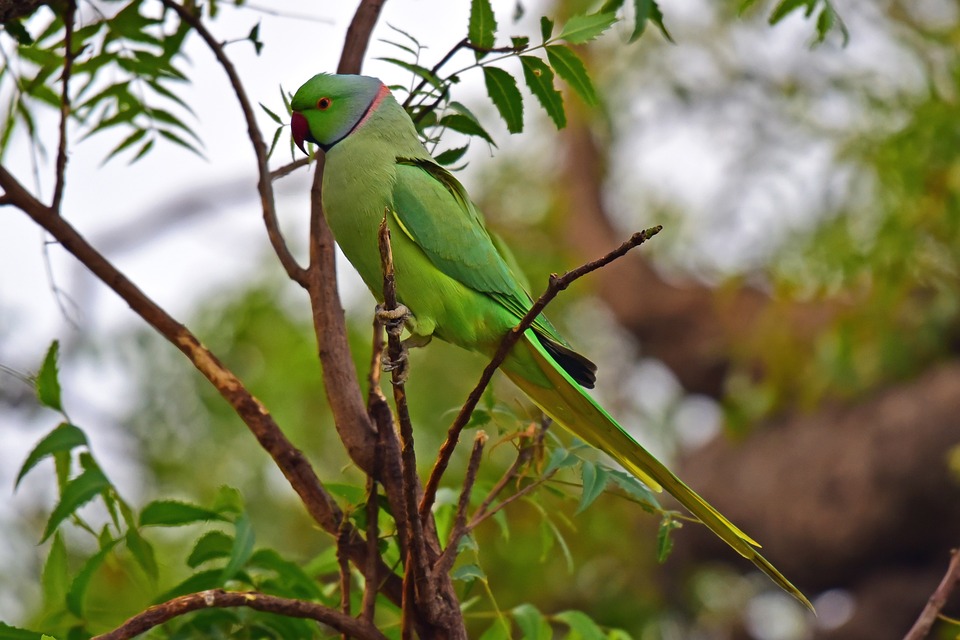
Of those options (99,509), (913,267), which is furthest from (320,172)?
(913,267)

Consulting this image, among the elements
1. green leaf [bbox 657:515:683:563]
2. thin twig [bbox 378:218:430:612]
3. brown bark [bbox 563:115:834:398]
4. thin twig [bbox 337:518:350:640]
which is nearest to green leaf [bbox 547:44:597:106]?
thin twig [bbox 378:218:430:612]

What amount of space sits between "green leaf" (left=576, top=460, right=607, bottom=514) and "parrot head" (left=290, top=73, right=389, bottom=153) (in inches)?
31.4

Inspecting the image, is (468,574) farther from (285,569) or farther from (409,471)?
(285,569)

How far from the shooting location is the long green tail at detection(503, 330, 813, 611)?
1.85m

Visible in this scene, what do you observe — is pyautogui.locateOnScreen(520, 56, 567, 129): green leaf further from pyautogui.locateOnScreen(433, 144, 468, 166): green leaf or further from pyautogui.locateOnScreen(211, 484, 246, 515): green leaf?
pyautogui.locateOnScreen(211, 484, 246, 515): green leaf

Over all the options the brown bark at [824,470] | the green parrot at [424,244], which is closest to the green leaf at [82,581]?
the green parrot at [424,244]

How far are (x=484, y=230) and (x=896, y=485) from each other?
461 cm

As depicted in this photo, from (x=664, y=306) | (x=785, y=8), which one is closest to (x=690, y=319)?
(x=664, y=306)

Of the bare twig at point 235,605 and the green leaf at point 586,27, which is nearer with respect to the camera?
the bare twig at point 235,605

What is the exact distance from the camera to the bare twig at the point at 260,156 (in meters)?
1.92

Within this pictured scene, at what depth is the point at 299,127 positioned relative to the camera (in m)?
1.98

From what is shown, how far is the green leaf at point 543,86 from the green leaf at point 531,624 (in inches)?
35.4

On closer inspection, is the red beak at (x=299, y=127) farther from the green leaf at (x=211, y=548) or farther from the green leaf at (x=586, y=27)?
the green leaf at (x=211, y=548)

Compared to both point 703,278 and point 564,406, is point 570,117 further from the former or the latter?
point 564,406
